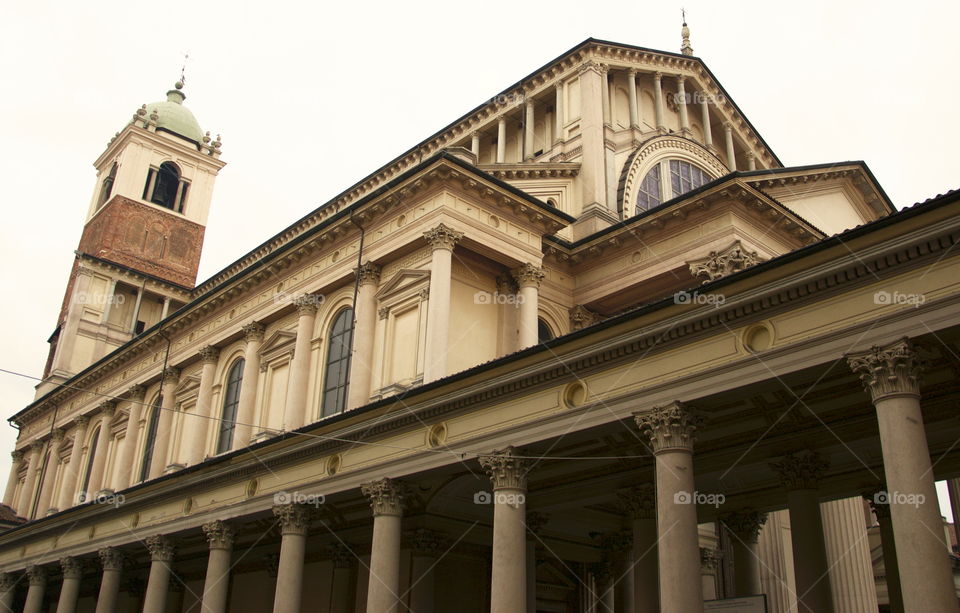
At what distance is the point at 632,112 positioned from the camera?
3155cm

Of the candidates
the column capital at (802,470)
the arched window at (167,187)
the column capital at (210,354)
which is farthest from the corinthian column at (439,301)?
the arched window at (167,187)

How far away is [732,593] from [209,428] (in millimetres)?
17572

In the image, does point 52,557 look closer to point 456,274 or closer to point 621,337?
point 456,274

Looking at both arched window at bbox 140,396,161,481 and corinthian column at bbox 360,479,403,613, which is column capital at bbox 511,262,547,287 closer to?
corinthian column at bbox 360,479,403,613

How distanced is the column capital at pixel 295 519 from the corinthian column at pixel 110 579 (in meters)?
8.80

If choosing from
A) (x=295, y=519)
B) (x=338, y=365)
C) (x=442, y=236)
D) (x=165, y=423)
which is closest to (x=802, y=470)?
(x=295, y=519)

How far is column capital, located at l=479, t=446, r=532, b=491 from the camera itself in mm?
14312

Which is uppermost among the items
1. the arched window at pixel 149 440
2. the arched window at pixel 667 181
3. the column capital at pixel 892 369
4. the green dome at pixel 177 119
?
the green dome at pixel 177 119

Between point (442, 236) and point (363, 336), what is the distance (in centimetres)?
355

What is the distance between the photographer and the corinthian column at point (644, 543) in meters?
16.4

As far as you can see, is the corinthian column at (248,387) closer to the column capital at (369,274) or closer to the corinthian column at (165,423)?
the corinthian column at (165,423)

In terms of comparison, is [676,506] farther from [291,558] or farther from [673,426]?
[291,558]

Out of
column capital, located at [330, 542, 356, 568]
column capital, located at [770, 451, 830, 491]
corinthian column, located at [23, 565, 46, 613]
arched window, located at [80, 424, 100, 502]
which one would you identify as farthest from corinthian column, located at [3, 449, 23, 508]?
column capital, located at [770, 451, 830, 491]

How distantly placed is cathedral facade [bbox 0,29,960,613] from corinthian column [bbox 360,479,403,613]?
0.05m
